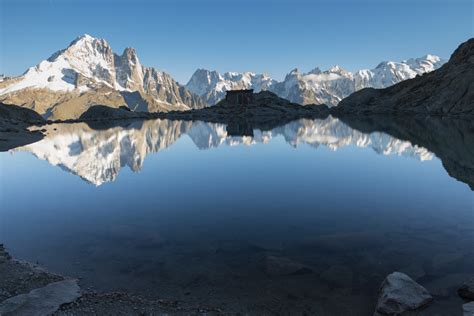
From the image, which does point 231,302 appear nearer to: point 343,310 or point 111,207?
point 343,310

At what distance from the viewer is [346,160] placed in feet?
121

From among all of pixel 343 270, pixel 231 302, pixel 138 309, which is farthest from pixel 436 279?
pixel 138 309

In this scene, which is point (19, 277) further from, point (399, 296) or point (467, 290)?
point (467, 290)

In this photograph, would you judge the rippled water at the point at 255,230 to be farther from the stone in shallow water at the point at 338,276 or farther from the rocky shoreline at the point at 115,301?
the rocky shoreline at the point at 115,301

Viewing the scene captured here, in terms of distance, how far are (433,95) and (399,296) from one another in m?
138

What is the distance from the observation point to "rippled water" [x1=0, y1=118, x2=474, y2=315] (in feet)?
38.7

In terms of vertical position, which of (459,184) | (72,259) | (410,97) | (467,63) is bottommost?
(72,259)

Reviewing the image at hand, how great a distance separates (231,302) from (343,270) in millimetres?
4591

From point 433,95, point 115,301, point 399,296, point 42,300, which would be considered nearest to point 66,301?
point 42,300

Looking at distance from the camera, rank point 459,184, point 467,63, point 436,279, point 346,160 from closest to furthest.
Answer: point 436,279 < point 459,184 < point 346,160 < point 467,63

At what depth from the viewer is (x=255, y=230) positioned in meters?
16.6

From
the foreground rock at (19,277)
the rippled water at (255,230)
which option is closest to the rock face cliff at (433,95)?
the rippled water at (255,230)

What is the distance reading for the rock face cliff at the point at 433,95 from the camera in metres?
107

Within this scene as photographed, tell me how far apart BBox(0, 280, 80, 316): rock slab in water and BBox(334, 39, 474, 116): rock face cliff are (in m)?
113
